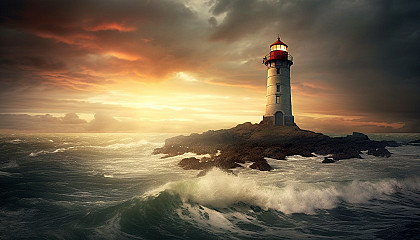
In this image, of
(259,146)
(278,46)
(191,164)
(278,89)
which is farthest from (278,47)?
(191,164)

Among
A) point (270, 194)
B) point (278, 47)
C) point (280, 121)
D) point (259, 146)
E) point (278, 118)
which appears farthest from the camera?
point (278, 47)

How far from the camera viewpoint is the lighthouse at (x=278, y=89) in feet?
123

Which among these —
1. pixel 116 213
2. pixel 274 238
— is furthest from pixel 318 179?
pixel 116 213

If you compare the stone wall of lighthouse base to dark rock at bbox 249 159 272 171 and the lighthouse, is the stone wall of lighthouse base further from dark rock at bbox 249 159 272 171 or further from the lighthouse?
dark rock at bbox 249 159 272 171

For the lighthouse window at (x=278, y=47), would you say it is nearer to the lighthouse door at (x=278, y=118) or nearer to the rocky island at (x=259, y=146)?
the lighthouse door at (x=278, y=118)

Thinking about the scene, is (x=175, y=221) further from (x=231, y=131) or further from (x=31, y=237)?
(x=231, y=131)

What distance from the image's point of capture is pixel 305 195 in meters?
10.5

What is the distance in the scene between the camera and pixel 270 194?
1041cm

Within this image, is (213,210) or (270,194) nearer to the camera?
(213,210)

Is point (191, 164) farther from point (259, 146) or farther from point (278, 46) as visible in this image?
point (278, 46)

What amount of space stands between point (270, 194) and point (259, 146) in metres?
17.0

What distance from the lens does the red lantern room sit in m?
37.8

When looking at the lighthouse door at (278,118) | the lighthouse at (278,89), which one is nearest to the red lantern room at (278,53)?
the lighthouse at (278,89)

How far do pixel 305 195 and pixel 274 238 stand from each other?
4.32m
